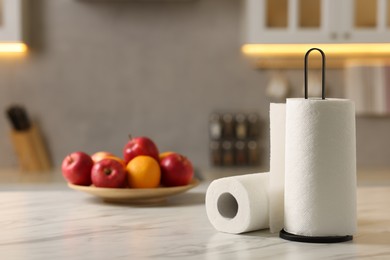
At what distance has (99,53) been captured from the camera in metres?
3.80

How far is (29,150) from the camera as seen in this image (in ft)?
12.1

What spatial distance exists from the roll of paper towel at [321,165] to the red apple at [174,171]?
57 cm

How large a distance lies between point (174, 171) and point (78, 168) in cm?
24

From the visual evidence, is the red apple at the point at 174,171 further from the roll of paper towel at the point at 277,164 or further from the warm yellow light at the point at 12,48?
the warm yellow light at the point at 12,48

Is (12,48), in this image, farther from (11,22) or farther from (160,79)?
(160,79)

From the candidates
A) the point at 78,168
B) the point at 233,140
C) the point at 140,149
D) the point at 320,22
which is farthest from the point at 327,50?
the point at 78,168

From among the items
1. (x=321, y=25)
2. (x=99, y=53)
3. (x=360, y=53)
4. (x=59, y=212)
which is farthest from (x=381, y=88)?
(x=59, y=212)

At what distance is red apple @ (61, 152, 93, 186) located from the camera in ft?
5.87

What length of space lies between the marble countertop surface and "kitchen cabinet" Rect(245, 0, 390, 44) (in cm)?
173

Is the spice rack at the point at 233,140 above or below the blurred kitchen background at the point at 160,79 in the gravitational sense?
below

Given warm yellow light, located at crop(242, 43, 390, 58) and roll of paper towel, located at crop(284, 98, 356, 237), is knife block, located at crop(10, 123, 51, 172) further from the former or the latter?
roll of paper towel, located at crop(284, 98, 356, 237)

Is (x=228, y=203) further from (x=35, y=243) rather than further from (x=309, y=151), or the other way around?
(x=35, y=243)

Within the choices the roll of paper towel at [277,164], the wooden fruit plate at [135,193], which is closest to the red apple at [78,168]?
the wooden fruit plate at [135,193]

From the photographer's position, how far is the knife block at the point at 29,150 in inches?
145
